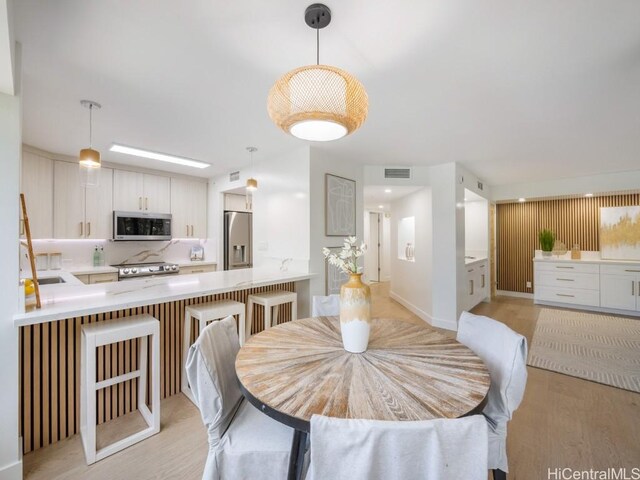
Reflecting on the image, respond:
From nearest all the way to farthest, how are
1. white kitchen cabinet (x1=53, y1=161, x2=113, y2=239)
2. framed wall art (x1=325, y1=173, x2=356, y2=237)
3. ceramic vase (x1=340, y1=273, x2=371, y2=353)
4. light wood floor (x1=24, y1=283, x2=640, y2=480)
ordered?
1. ceramic vase (x1=340, y1=273, x2=371, y2=353)
2. light wood floor (x1=24, y1=283, x2=640, y2=480)
3. framed wall art (x1=325, y1=173, x2=356, y2=237)
4. white kitchen cabinet (x1=53, y1=161, x2=113, y2=239)

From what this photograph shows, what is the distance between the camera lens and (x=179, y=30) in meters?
1.54

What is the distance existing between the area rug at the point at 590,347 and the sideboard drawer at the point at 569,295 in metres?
0.36

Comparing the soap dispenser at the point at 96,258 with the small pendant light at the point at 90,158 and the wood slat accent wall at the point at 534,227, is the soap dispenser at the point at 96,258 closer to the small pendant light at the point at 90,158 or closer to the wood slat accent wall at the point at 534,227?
the small pendant light at the point at 90,158

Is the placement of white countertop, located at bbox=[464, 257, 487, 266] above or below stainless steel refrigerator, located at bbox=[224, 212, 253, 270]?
below

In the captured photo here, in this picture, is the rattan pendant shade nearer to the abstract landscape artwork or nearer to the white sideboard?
the white sideboard

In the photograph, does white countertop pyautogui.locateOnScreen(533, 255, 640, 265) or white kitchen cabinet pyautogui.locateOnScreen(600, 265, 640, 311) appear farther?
white countertop pyautogui.locateOnScreen(533, 255, 640, 265)

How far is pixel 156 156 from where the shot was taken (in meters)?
3.78

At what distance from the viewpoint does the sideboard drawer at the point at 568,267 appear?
5.03 meters

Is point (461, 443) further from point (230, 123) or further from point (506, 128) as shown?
point (506, 128)

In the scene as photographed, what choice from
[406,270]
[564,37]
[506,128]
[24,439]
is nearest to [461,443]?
[564,37]

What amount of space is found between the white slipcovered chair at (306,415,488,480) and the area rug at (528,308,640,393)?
10.0 feet

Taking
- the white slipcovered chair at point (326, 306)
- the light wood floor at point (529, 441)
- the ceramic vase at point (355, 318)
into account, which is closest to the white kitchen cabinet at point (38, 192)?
the light wood floor at point (529, 441)

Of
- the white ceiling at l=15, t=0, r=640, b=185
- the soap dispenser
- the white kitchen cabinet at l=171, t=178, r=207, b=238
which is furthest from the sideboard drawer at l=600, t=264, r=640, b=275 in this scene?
the soap dispenser

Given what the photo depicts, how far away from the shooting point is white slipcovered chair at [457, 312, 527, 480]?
47.5 inches
